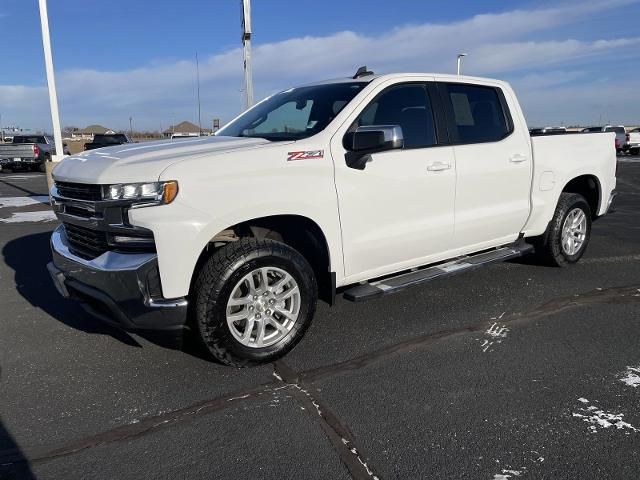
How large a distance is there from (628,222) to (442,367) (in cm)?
705

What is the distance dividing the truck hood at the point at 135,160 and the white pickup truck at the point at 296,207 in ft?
0.05

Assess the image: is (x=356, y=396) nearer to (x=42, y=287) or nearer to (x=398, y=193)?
(x=398, y=193)

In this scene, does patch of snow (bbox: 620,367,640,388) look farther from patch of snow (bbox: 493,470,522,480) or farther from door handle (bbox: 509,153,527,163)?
door handle (bbox: 509,153,527,163)

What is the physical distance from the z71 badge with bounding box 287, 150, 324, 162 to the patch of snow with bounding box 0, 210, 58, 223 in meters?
7.05

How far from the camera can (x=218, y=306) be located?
10.6ft

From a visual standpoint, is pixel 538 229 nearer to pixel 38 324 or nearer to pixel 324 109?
pixel 324 109

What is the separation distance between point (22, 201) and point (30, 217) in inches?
118

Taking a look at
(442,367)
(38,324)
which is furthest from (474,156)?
(38,324)

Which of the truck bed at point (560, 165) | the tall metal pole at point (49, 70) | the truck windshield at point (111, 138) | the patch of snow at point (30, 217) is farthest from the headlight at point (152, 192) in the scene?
the truck windshield at point (111, 138)

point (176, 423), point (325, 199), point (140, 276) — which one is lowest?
point (176, 423)

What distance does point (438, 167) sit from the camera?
425cm

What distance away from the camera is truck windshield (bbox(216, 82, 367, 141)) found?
13.0 feet

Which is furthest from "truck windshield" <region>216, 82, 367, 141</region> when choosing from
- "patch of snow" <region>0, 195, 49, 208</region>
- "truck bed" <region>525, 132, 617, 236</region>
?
"patch of snow" <region>0, 195, 49, 208</region>

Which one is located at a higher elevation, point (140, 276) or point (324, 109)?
point (324, 109)
